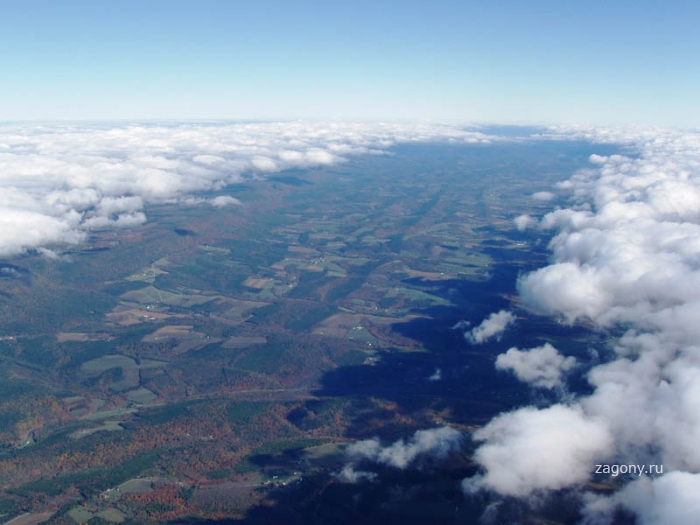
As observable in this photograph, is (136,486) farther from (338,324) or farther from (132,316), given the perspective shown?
(132,316)

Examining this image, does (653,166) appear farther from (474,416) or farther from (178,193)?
(178,193)

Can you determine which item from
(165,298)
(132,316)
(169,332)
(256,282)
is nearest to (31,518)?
(169,332)

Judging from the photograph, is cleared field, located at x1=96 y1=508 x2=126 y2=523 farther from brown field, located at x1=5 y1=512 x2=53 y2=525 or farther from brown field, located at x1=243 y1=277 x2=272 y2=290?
brown field, located at x1=243 y1=277 x2=272 y2=290

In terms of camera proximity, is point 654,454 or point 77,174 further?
point 77,174

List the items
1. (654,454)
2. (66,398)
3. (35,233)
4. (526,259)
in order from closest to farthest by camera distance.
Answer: (654,454)
(66,398)
(526,259)
(35,233)

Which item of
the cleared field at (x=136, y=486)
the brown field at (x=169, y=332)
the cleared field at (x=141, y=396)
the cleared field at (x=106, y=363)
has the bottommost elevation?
the cleared field at (x=141, y=396)

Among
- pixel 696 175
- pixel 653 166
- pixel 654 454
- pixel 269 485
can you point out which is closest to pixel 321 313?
pixel 269 485

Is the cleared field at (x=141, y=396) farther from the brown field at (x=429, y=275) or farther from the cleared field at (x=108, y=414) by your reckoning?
the brown field at (x=429, y=275)

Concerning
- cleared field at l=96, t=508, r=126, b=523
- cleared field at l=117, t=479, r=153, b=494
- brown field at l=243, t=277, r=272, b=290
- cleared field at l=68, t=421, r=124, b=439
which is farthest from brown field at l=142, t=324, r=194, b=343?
cleared field at l=96, t=508, r=126, b=523

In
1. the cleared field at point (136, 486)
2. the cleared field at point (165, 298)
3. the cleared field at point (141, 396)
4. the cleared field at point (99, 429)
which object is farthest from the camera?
the cleared field at point (165, 298)

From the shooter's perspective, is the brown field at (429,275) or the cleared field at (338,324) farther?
the brown field at (429,275)

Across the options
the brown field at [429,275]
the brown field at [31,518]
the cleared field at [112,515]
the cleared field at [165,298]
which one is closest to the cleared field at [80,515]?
the cleared field at [112,515]
